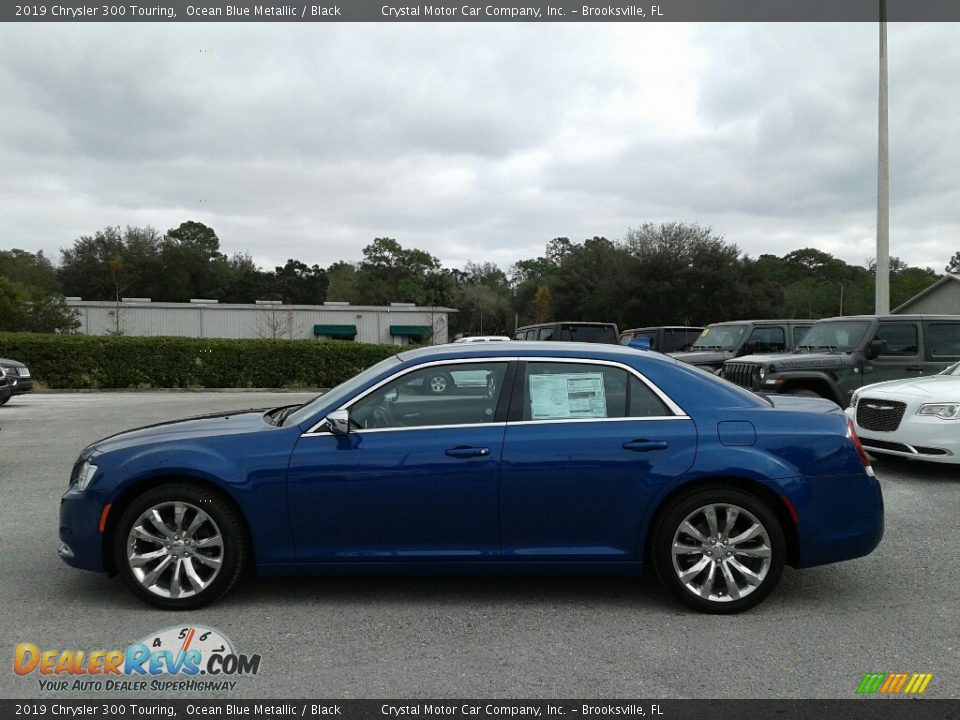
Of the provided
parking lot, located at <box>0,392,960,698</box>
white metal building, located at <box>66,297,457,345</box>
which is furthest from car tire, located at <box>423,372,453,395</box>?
white metal building, located at <box>66,297,457,345</box>

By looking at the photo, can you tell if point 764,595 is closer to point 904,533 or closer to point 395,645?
point 395,645

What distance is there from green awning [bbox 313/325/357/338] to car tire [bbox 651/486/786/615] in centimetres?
5473

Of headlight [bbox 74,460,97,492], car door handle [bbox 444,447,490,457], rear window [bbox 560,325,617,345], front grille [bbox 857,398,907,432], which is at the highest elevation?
rear window [bbox 560,325,617,345]

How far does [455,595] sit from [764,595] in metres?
1.82

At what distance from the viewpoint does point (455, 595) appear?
15.4 ft

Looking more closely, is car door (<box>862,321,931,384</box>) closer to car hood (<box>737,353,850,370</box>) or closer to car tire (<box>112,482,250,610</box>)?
car hood (<box>737,353,850,370</box>)

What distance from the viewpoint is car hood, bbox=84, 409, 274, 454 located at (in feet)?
15.0

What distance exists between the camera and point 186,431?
4688 mm

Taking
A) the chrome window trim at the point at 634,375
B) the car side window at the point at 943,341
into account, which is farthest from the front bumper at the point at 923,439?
the chrome window trim at the point at 634,375

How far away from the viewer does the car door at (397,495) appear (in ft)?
14.2

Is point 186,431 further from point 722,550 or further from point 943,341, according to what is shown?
point 943,341

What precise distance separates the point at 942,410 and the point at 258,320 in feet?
161

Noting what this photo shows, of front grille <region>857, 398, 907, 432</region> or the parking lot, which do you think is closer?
the parking lot
